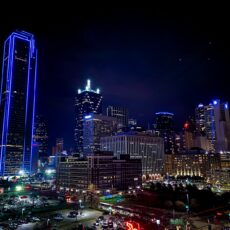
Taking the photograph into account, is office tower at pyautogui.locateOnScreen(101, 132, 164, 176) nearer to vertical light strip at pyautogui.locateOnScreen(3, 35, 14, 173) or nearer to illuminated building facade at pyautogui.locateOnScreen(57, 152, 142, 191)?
illuminated building facade at pyautogui.locateOnScreen(57, 152, 142, 191)

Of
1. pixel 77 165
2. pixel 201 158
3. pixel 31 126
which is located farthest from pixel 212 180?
pixel 31 126

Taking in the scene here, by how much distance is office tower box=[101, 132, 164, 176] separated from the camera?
6467 inches

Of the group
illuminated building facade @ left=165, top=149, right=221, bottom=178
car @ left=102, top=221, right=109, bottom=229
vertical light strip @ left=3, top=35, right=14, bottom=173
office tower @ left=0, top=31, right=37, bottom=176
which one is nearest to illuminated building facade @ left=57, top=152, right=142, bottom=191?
car @ left=102, top=221, right=109, bottom=229

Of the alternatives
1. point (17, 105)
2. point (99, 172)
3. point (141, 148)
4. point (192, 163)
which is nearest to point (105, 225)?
point (99, 172)

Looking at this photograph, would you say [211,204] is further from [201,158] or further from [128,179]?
[201,158]

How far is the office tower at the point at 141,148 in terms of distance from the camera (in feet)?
539

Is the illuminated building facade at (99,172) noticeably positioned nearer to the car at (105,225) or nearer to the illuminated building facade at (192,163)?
the car at (105,225)

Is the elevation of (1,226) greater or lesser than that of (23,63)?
lesser

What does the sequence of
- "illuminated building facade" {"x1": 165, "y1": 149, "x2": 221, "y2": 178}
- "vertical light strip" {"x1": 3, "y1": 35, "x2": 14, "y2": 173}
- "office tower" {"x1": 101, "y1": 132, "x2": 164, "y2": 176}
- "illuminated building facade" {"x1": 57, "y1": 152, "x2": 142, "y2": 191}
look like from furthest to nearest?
"vertical light strip" {"x1": 3, "y1": 35, "x2": 14, "y2": 173} < "office tower" {"x1": 101, "y1": 132, "x2": 164, "y2": 176} < "illuminated building facade" {"x1": 165, "y1": 149, "x2": 221, "y2": 178} < "illuminated building facade" {"x1": 57, "y1": 152, "x2": 142, "y2": 191}

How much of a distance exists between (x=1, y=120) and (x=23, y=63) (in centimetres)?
4666

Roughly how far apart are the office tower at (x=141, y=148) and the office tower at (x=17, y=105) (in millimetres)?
61184

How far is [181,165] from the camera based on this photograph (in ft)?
586

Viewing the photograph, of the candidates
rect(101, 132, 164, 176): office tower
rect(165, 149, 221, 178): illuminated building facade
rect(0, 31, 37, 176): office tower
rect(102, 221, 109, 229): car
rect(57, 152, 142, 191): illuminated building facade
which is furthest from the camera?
rect(0, 31, 37, 176): office tower

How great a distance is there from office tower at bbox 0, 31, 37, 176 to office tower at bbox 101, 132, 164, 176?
61.2 meters
